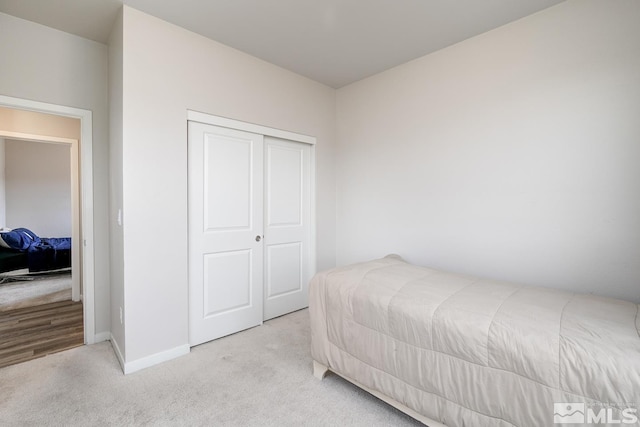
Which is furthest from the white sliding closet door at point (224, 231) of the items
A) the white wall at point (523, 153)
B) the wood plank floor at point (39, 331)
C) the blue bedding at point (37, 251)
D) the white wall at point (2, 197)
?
the white wall at point (2, 197)

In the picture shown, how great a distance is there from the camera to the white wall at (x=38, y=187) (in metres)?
5.72

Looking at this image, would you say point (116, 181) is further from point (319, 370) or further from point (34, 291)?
point (34, 291)

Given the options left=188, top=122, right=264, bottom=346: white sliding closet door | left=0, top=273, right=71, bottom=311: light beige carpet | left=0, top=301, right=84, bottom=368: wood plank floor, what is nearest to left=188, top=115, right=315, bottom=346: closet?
left=188, top=122, right=264, bottom=346: white sliding closet door

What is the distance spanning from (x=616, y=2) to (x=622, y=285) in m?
1.79

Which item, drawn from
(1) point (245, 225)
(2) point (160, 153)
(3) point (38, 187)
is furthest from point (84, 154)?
(3) point (38, 187)

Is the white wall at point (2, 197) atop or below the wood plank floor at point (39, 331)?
atop

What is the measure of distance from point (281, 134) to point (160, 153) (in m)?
1.22

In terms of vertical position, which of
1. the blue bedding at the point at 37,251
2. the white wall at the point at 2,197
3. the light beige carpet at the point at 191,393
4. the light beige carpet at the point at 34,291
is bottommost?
the light beige carpet at the point at 191,393

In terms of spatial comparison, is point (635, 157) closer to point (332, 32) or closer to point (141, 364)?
point (332, 32)

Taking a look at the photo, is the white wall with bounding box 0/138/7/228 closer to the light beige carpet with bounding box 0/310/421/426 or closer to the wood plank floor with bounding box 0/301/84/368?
the wood plank floor with bounding box 0/301/84/368

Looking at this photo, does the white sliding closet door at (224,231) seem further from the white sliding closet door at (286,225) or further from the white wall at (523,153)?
the white wall at (523,153)

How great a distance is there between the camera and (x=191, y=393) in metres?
1.88

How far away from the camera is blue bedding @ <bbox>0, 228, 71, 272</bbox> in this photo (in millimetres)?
4730

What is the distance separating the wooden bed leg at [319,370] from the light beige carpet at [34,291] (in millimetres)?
3600
